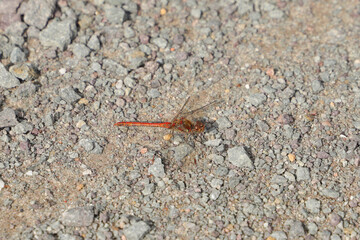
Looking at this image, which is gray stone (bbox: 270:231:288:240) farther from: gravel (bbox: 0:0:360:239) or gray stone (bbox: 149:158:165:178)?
gray stone (bbox: 149:158:165:178)

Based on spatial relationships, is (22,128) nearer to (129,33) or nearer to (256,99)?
(129,33)

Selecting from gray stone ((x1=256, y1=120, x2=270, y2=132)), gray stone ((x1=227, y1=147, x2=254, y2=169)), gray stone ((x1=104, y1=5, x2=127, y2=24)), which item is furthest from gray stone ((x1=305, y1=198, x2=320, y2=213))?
gray stone ((x1=104, y1=5, x2=127, y2=24))

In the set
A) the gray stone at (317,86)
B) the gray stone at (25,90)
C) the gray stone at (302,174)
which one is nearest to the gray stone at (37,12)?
the gray stone at (25,90)

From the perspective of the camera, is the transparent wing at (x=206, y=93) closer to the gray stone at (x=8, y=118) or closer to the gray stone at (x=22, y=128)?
the gray stone at (x=22, y=128)

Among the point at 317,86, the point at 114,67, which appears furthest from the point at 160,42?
the point at 317,86

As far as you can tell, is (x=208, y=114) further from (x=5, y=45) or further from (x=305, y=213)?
(x=5, y=45)

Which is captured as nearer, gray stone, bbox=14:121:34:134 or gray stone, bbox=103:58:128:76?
gray stone, bbox=14:121:34:134
